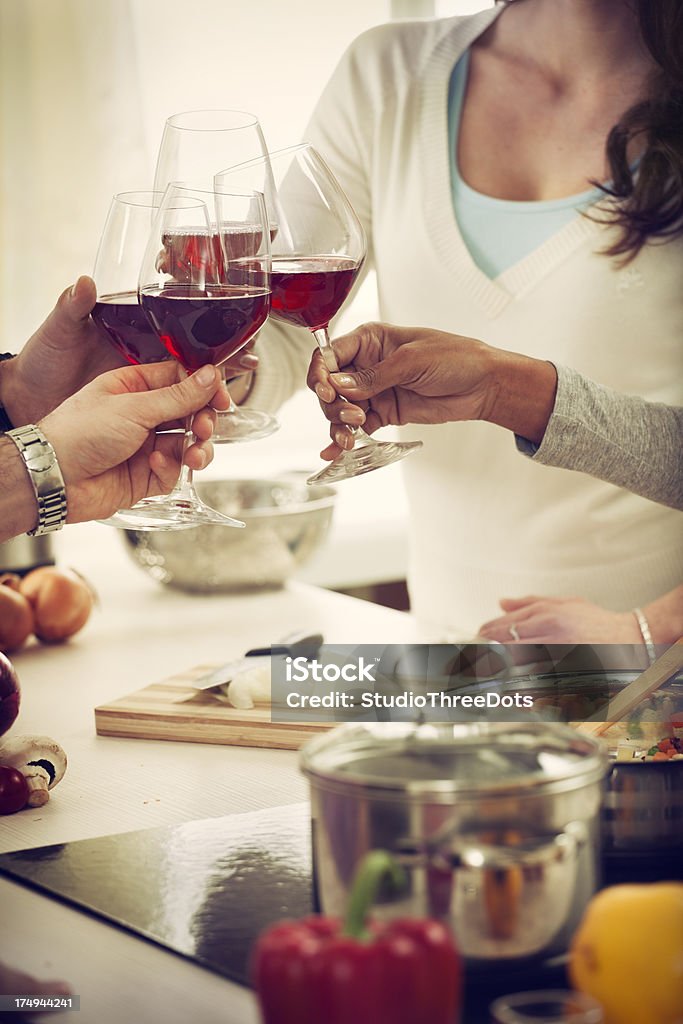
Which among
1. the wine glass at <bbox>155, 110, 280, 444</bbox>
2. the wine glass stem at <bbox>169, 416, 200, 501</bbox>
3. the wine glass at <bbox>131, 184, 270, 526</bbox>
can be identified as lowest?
the wine glass stem at <bbox>169, 416, 200, 501</bbox>

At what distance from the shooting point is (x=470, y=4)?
62.4 inches

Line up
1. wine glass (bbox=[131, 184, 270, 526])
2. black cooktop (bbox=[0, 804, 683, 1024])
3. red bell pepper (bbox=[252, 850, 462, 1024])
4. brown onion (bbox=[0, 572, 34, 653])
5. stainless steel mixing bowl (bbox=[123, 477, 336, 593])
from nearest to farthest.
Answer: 1. red bell pepper (bbox=[252, 850, 462, 1024])
2. black cooktop (bbox=[0, 804, 683, 1024])
3. wine glass (bbox=[131, 184, 270, 526])
4. brown onion (bbox=[0, 572, 34, 653])
5. stainless steel mixing bowl (bbox=[123, 477, 336, 593])

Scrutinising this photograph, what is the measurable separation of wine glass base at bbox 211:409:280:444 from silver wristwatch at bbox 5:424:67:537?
0.19 meters

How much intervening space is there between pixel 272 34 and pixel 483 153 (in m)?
1.08

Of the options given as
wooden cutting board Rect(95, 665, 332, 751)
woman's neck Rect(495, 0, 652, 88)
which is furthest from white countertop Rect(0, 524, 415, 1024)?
woman's neck Rect(495, 0, 652, 88)

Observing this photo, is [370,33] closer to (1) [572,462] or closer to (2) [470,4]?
(2) [470,4]

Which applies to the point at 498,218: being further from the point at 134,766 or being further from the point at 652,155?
the point at 134,766

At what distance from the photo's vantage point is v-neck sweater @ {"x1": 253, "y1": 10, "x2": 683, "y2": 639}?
1.41 meters

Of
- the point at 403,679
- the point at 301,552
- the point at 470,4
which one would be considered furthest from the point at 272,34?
the point at 403,679

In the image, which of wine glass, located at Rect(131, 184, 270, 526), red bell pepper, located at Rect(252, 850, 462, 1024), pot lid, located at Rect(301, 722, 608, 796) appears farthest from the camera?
wine glass, located at Rect(131, 184, 270, 526)

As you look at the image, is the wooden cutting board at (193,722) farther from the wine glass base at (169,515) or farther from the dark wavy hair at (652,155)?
the dark wavy hair at (652,155)

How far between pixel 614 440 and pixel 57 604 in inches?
28.8

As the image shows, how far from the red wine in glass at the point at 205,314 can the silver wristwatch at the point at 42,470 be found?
0.45 ft

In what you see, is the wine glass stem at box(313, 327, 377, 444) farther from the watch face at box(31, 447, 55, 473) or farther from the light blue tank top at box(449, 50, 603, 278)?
the light blue tank top at box(449, 50, 603, 278)
